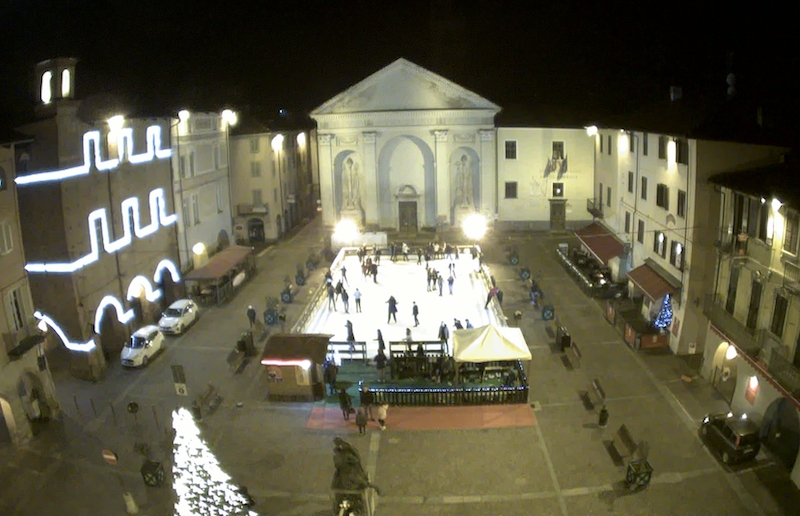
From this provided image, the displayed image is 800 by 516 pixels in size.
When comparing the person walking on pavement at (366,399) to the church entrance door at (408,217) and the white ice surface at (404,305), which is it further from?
the church entrance door at (408,217)

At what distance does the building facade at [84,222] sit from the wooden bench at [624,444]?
842 inches

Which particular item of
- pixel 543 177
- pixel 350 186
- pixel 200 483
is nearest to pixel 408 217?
pixel 350 186

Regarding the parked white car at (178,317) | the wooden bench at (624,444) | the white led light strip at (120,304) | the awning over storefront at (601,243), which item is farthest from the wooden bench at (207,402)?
the awning over storefront at (601,243)

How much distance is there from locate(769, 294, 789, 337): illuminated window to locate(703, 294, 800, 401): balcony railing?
296 mm

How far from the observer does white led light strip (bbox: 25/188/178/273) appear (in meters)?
28.3

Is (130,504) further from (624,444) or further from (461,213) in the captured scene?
(461,213)

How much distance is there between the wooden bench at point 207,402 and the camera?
23.9 meters

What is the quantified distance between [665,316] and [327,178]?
32008mm

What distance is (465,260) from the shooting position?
44969 mm

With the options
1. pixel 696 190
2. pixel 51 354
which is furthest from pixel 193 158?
pixel 696 190

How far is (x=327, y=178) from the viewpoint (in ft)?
177

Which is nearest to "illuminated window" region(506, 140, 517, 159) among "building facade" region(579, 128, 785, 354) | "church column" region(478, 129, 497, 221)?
"church column" region(478, 129, 497, 221)

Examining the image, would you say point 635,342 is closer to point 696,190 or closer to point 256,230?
point 696,190

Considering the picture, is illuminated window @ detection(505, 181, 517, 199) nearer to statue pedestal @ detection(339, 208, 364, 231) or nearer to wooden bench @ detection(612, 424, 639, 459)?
Result: statue pedestal @ detection(339, 208, 364, 231)
